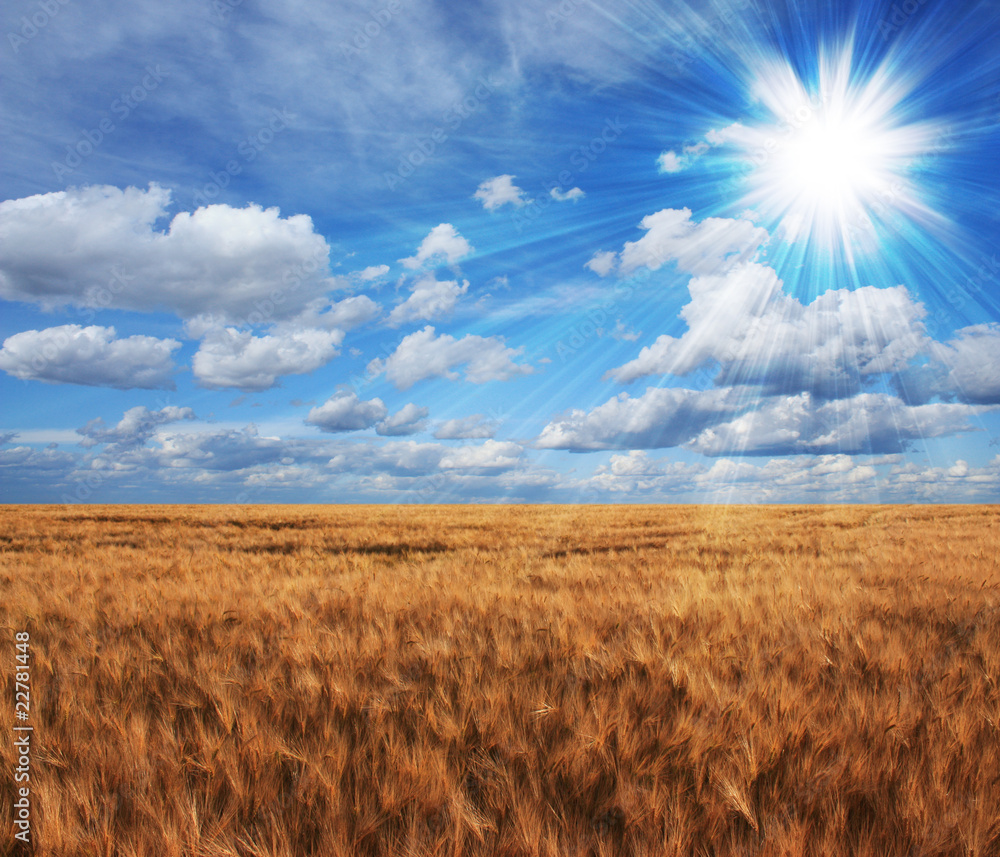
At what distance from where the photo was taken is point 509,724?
2.83 metres

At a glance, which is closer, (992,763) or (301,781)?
(301,781)

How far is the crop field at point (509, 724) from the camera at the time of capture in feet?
6.62

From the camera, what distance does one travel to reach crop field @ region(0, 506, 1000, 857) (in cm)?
202

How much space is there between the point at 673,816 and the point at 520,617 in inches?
129

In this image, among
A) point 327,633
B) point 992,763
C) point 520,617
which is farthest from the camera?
point 520,617

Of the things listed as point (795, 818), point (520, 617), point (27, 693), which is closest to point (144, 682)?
point (27, 693)

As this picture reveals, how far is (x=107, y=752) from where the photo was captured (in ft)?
8.44

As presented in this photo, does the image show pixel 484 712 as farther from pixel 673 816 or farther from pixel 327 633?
pixel 327 633

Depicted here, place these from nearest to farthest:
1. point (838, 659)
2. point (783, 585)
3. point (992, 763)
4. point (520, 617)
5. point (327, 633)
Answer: point (992, 763) → point (838, 659) → point (327, 633) → point (520, 617) → point (783, 585)

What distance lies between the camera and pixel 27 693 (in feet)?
11.2

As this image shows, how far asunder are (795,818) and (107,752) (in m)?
3.27

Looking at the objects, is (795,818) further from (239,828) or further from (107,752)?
(107,752)

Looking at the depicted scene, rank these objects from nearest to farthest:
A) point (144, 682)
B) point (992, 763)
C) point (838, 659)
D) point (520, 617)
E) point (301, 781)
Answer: point (301, 781) < point (992, 763) < point (144, 682) < point (838, 659) < point (520, 617)

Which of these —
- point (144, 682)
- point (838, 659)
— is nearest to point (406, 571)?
point (144, 682)
